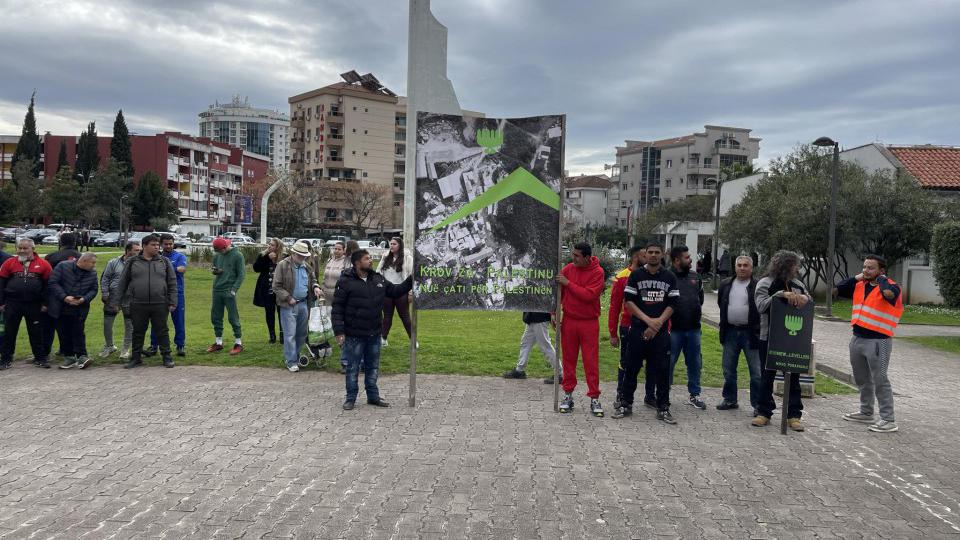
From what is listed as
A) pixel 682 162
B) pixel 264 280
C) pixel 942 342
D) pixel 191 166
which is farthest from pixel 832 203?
pixel 191 166

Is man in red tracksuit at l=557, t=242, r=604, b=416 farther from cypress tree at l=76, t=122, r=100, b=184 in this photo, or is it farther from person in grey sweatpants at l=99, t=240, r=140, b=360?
cypress tree at l=76, t=122, r=100, b=184

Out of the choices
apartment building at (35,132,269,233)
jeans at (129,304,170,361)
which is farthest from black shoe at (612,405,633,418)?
apartment building at (35,132,269,233)

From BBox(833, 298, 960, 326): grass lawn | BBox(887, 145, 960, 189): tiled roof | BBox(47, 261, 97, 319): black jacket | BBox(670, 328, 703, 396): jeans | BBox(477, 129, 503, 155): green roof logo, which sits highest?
BBox(887, 145, 960, 189): tiled roof

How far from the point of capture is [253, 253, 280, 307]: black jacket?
11.1 m

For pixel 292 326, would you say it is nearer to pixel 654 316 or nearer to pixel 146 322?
pixel 146 322

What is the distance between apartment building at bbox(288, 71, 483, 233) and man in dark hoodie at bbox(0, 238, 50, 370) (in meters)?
81.0

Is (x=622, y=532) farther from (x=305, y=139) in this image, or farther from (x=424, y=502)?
(x=305, y=139)

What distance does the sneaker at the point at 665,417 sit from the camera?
7.71 m

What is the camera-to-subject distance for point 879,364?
7.75 meters

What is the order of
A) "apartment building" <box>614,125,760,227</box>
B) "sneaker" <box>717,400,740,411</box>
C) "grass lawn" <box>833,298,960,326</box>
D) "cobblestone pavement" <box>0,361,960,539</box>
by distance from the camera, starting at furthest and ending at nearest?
"apartment building" <box>614,125,760,227</box>
"grass lawn" <box>833,298,960,326</box>
"sneaker" <box>717,400,740,411</box>
"cobblestone pavement" <box>0,361,960,539</box>

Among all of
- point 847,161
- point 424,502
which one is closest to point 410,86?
point 424,502

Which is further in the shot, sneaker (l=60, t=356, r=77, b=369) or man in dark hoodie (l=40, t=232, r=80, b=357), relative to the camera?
man in dark hoodie (l=40, t=232, r=80, b=357)

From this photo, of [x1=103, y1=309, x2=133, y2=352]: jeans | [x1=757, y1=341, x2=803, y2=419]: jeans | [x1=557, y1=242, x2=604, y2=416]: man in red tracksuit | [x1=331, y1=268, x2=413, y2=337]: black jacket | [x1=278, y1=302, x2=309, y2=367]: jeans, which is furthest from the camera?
[x1=103, y1=309, x2=133, y2=352]: jeans

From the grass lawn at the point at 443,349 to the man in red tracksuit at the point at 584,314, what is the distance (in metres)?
2.20
